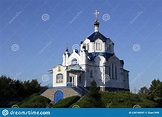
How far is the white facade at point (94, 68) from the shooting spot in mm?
10297

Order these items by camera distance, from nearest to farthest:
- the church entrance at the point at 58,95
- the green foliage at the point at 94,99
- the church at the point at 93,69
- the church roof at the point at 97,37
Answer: the green foliage at the point at 94,99 → the church entrance at the point at 58,95 → the church at the point at 93,69 → the church roof at the point at 97,37

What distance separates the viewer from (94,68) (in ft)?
35.8

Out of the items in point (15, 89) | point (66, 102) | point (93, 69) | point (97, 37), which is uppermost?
point (97, 37)

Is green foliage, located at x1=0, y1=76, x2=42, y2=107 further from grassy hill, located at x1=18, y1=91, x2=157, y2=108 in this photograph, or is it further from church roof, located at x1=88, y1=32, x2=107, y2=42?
church roof, located at x1=88, y1=32, x2=107, y2=42

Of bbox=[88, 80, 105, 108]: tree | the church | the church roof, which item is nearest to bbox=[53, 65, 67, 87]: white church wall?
the church

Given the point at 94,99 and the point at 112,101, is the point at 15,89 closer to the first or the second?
the point at 112,101

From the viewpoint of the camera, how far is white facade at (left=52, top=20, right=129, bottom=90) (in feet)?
33.8

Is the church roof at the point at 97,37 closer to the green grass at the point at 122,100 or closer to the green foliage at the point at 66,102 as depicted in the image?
the green grass at the point at 122,100

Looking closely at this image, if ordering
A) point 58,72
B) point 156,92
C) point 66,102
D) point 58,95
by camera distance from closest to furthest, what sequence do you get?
1. point 66,102
2. point 58,95
3. point 58,72
4. point 156,92

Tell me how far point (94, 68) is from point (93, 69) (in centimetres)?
7

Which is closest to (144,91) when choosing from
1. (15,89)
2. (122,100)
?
(122,100)

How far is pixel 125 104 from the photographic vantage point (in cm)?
852

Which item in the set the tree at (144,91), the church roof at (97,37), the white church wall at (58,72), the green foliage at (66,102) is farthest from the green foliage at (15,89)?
the tree at (144,91)
